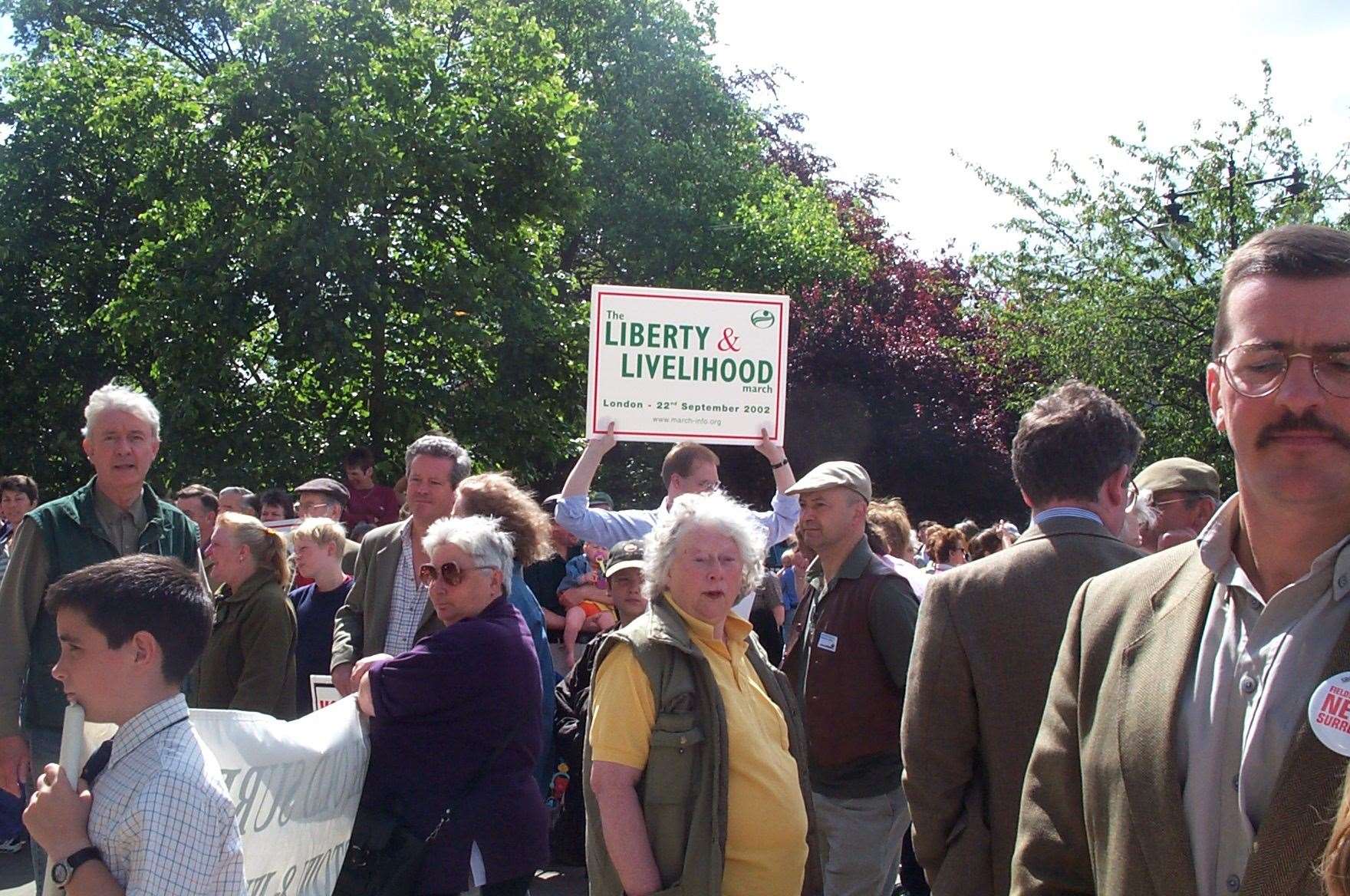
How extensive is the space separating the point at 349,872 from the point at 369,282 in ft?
43.1

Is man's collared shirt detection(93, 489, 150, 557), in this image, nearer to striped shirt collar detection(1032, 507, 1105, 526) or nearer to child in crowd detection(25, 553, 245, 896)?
child in crowd detection(25, 553, 245, 896)

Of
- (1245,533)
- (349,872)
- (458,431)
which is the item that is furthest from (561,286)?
(1245,533)

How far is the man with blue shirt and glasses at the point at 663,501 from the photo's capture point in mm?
6176

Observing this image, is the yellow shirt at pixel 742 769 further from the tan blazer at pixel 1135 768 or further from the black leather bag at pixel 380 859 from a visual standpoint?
the tan blazer at pixel 1135 768

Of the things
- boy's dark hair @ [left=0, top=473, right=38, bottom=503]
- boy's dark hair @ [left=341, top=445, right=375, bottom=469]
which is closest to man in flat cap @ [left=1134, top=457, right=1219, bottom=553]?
boy's dark hair @ [left=341, top=445, right=375, bottom=469]

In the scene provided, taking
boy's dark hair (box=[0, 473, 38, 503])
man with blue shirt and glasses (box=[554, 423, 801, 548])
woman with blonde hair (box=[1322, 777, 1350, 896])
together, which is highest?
man with blue shirt and glasses (box=[554, 423, 801, 548])

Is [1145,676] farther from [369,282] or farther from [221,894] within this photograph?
[369,282]

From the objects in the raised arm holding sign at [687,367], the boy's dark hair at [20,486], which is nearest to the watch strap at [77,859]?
the raised arm holding sign at [687,367]

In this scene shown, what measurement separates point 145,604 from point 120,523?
7.41ft

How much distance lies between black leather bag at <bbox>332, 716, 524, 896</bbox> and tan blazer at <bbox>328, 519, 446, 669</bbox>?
1.20m

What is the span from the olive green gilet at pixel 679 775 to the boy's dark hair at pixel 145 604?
3.94ft

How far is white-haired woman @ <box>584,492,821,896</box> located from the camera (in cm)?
359

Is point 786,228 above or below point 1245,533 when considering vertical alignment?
above

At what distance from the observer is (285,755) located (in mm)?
3727
